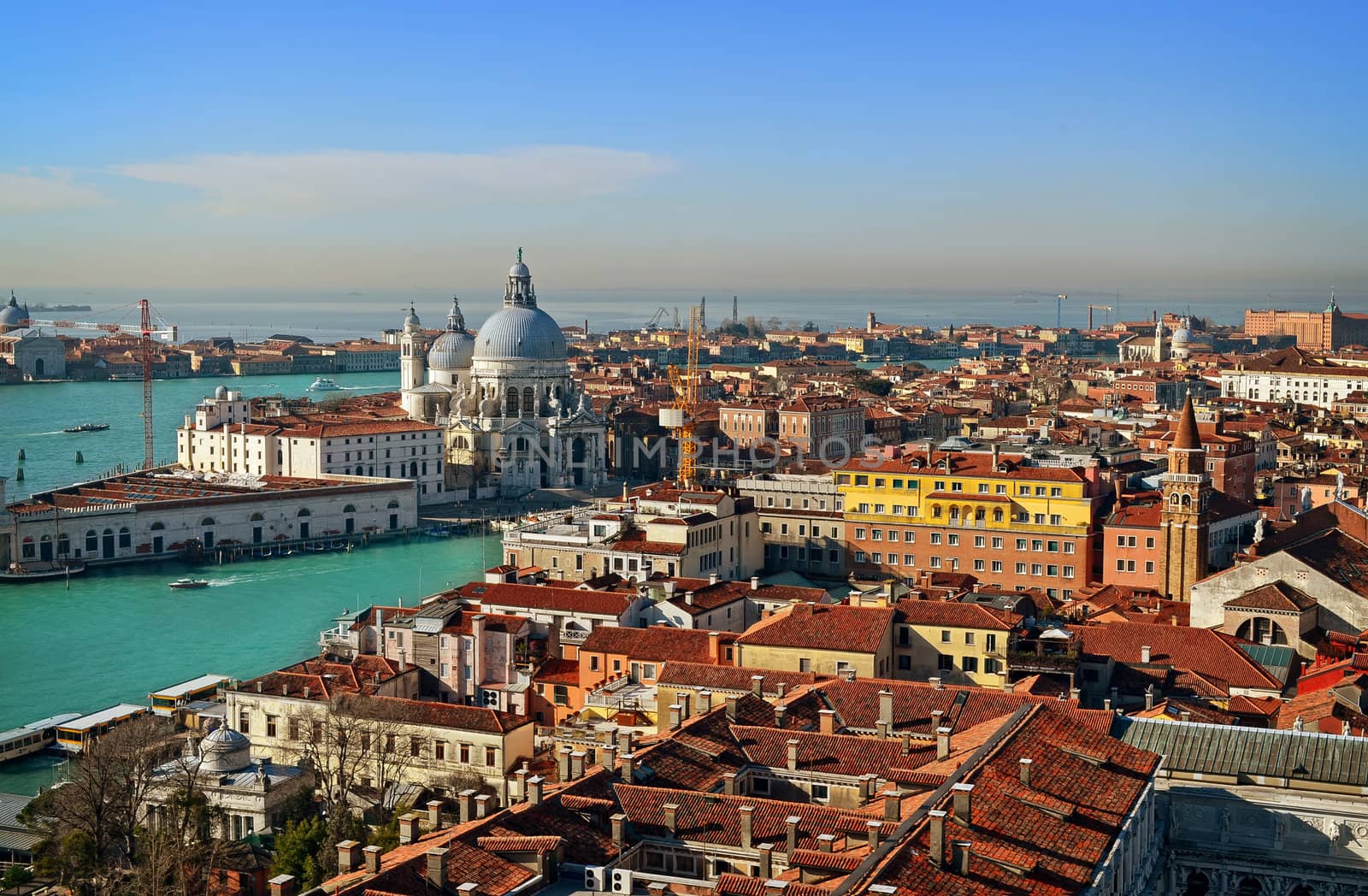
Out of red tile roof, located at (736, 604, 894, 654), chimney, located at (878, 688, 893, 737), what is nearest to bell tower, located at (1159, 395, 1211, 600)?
red tile roof, located at (736, 604, 894, 654)

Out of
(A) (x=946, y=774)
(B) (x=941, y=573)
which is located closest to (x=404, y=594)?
(B) (x=941, y=573)

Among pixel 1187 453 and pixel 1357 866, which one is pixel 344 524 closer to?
pixel 1187 453

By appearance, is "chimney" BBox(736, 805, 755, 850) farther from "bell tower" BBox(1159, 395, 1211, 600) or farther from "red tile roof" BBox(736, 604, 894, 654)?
"bell tower" BBox(1159, 395, 1211, 600)

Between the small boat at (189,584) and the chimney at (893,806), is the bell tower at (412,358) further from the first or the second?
the chimney at (893,806)

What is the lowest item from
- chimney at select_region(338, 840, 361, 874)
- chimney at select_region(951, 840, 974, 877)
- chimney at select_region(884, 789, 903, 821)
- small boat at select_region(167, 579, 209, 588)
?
small boat at select_region(167, 579, 209, 588)

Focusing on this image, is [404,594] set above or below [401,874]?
below

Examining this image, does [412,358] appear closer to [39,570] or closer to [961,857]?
[39,570]
